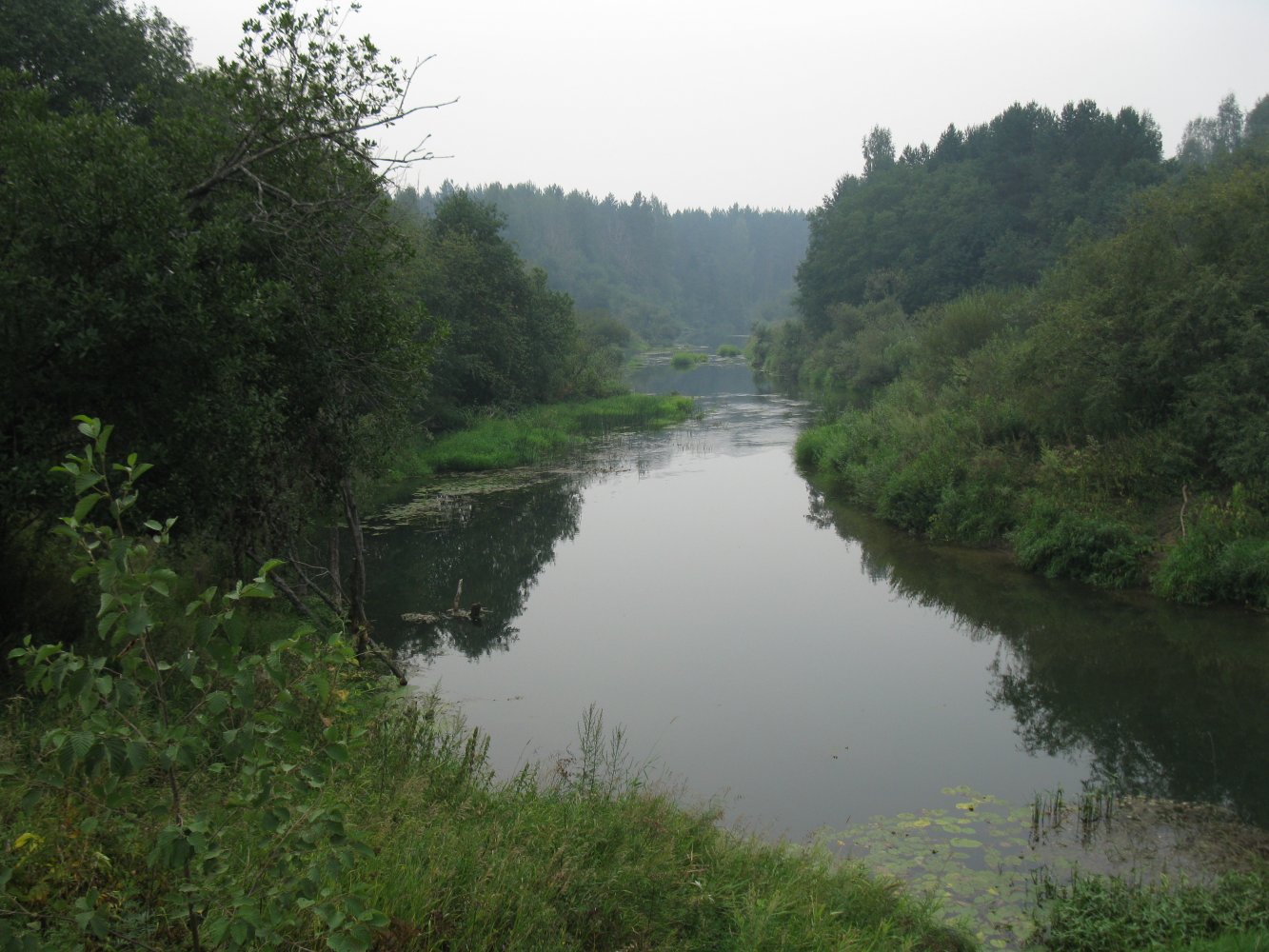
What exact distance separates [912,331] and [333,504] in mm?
35274

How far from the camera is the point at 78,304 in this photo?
21.7 feet

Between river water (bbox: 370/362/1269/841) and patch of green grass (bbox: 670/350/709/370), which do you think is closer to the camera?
river water (bbox: 370/362/1269/841)

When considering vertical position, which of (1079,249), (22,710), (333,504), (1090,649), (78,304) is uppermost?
(1079,249)

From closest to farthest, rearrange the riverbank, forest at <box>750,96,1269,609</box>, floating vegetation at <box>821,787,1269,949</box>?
floating vegetation at <box>821,787,1269,949</box>, the riverbank, forest at <box>750,96,1269,609</box>

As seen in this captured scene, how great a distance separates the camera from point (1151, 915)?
5.72 meters

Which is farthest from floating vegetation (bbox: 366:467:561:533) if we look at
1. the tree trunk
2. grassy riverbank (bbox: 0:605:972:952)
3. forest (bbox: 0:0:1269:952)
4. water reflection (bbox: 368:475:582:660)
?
grassy riverbank (bbox: 0:605:972:952)

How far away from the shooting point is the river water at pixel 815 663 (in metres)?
8.99

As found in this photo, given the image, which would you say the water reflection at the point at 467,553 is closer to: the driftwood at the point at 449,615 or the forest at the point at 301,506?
the driftwood at the point at 449,615

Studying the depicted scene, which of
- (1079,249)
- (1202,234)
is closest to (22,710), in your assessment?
(1202,234)

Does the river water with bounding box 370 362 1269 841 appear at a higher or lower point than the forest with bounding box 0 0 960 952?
lower

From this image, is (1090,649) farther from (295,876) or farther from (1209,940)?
(295,876)

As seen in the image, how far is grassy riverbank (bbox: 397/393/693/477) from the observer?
26938 millimetres

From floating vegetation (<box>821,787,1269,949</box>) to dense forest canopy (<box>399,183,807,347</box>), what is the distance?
329 feet

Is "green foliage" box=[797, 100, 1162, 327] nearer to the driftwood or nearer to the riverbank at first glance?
the riverbank
